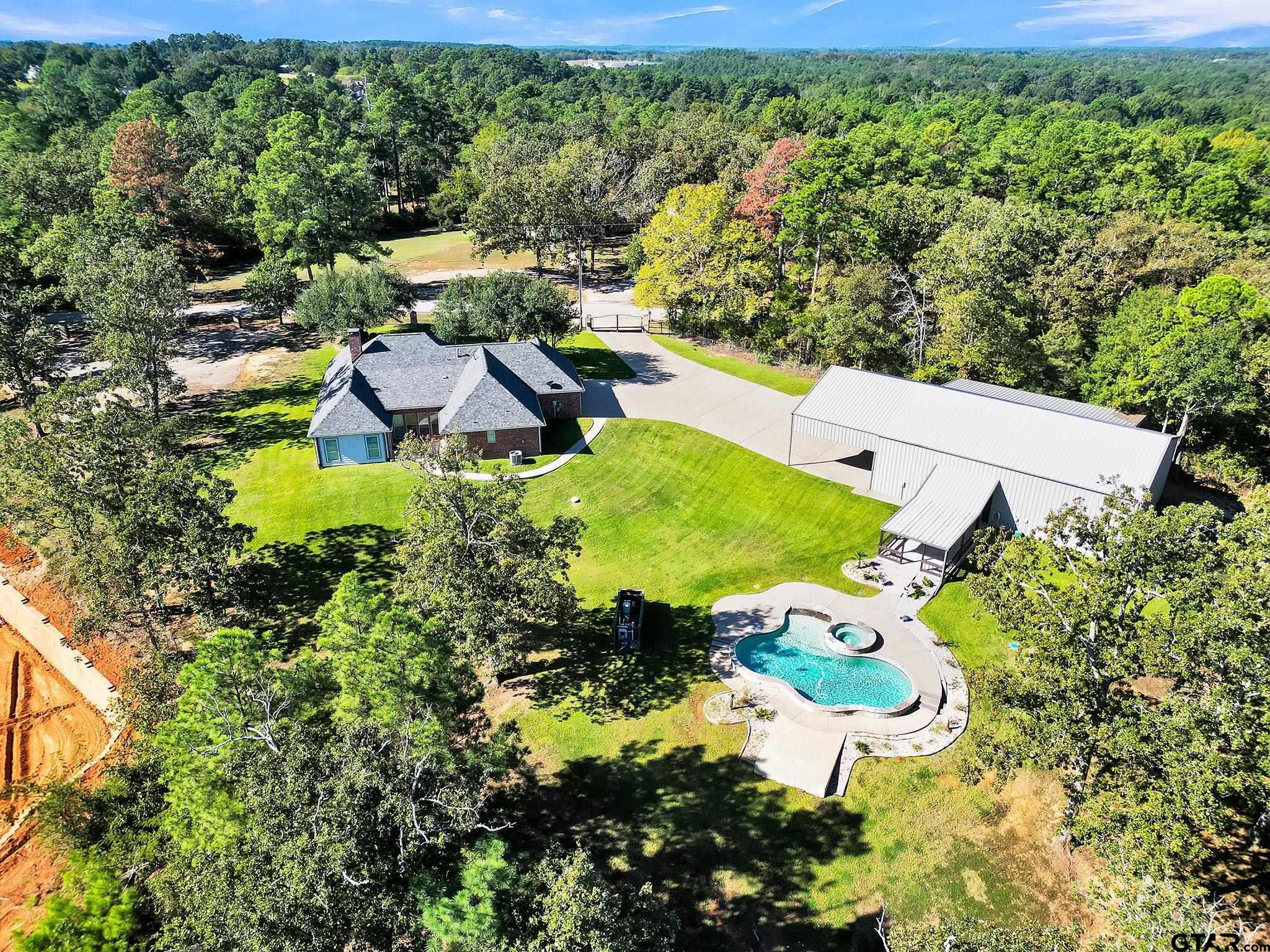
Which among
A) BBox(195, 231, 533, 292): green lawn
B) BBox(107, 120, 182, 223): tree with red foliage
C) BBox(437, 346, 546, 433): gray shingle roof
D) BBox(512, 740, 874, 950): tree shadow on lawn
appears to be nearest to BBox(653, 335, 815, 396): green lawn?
BBox(437, 346, 546, 433): gray shingle roof

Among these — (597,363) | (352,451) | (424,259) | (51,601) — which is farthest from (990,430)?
(424,259)

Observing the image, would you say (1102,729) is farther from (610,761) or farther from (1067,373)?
(1067,373)

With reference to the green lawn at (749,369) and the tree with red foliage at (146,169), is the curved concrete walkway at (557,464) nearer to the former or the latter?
the green lawn at (749,369)

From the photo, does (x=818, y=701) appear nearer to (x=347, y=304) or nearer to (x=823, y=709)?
(x=823, y=709)

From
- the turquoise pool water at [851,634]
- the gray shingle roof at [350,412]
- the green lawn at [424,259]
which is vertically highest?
the green lawn at [424,259]

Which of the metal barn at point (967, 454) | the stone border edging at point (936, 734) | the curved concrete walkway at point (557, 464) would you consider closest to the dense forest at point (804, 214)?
the metal barn at point (967, 454)

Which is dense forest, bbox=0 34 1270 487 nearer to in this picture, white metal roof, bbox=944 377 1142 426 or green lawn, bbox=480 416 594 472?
white metal roof, bbox=944 377 1142 426

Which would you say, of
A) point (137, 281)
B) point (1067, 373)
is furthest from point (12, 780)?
point (1067, 373)
